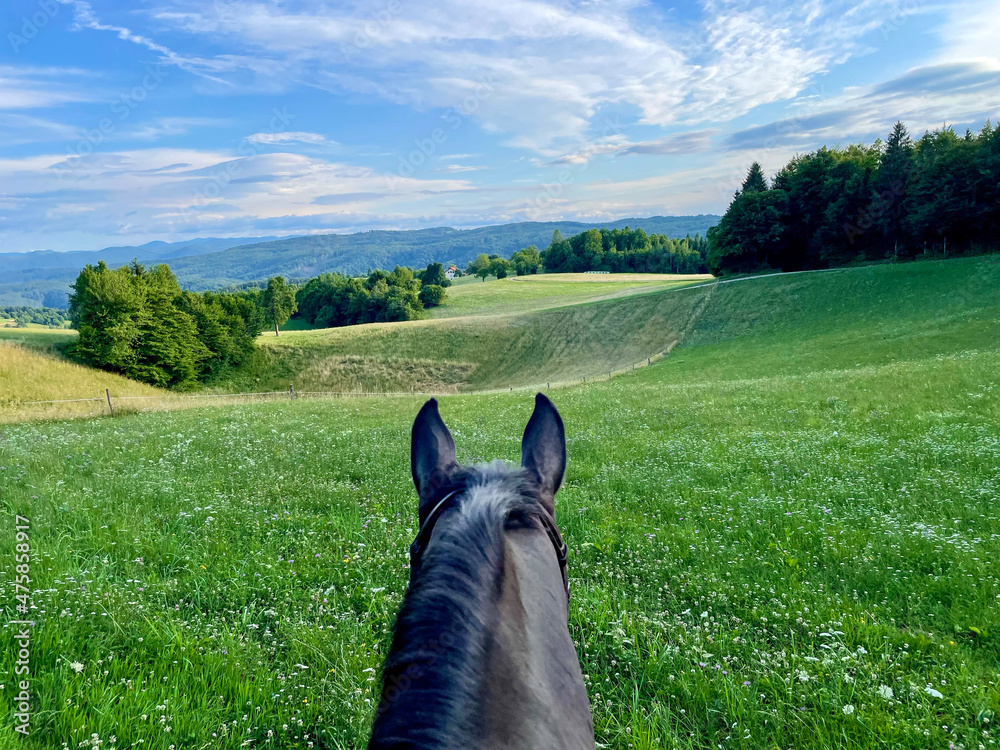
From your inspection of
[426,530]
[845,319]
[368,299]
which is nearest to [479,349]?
[845,319]

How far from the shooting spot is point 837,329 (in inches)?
1522

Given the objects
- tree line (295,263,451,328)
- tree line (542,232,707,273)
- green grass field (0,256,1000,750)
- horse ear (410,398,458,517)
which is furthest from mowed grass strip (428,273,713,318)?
horse ear (410,398,458,517)

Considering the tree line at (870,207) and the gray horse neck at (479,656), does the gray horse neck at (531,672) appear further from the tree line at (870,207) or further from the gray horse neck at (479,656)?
→ the tree line at (870,207)

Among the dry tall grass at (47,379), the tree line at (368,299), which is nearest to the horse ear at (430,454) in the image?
the dry tall grass at (47,379)

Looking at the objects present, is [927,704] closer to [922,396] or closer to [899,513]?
[899,513]

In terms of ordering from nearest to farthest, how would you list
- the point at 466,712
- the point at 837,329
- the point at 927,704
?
the point at 466,712
the point at 927,704
the point at 837,329

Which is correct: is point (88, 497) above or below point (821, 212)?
below

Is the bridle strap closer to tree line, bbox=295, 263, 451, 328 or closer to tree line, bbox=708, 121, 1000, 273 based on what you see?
tree line, bbox=708, 121, 1000, 273

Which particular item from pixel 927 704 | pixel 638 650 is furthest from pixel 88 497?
pixel 927 704

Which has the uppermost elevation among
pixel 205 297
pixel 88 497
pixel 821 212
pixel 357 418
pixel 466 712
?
pixel 821 212

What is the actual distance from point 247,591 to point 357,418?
43.1 ft

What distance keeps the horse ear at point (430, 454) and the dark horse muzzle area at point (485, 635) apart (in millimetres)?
207

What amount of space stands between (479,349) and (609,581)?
5180 cm

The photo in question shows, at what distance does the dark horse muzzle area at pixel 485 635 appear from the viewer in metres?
1.21
